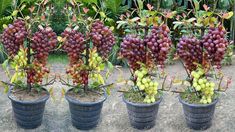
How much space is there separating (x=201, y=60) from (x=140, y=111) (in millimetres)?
876

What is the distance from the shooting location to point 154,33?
5.00 metres

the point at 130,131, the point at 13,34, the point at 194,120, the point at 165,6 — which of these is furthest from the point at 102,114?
the point at 165,6

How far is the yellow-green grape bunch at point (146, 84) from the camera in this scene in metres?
5.18

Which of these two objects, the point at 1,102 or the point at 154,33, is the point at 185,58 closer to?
the point at 154,33

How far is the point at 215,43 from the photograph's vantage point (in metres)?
4.92

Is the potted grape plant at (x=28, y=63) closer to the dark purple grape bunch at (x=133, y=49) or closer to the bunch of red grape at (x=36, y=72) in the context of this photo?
the bunch of red grape at (x=36, y=72)

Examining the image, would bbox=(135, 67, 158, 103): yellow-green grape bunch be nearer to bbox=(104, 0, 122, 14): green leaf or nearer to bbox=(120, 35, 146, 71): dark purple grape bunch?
bbox=(120, 35, 146, 71): dark purple grape bunch

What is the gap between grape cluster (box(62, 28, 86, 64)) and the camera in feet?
16.6

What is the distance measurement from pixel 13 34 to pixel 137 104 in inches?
60.5

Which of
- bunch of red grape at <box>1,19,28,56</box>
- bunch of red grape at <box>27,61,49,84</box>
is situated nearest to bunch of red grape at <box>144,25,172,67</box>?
bunch of red grape at <box>27,61,49,84</box>

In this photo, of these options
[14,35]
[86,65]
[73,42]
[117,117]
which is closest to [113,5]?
[117,117]

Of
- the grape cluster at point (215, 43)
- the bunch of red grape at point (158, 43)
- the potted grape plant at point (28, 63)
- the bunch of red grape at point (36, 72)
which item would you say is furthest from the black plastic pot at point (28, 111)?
the grape cluster at point (215, 43)

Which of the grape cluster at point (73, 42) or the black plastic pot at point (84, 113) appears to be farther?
the black plastic pot at point (84, 113)

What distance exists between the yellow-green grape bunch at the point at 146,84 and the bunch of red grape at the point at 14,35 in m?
1.29
